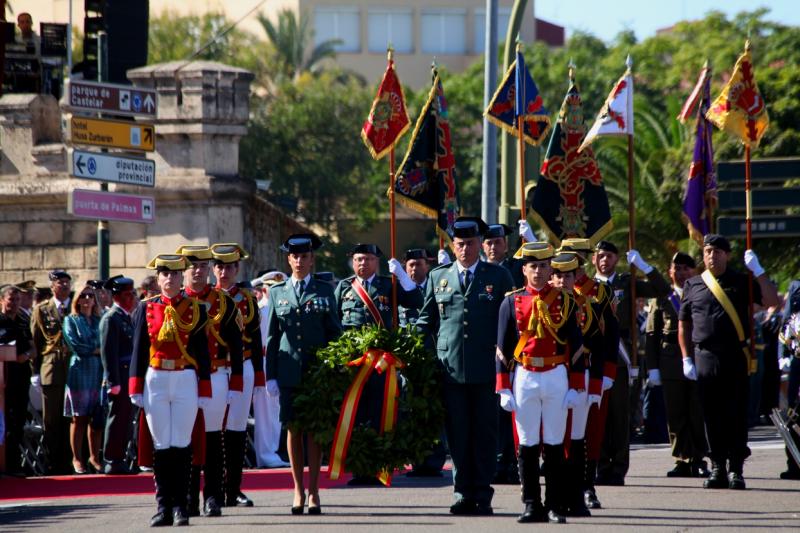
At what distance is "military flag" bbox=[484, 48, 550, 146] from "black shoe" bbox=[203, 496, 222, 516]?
560 cm

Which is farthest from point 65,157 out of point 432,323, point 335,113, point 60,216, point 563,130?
point 335,113

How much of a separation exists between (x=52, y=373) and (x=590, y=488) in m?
6.63

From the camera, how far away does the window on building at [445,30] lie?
278ft

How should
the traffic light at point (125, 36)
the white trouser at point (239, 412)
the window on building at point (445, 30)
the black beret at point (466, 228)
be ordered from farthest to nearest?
the window on building at point (445, 30)
the traffic light at point (125, 36)
the white trouser at point (239, 412)
the black beret at point (466, 228)

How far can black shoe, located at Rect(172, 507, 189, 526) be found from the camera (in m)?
11.3

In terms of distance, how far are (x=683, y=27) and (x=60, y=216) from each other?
41.2 metres

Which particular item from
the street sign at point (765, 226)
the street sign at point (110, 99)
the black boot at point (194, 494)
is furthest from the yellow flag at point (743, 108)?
the street sign at point (110, 99)

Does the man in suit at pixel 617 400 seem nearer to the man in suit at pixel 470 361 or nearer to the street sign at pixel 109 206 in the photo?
the man in suit at pixel 470 361

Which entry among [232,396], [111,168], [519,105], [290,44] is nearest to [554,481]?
[232,396]

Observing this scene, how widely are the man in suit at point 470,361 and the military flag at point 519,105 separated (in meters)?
4.32

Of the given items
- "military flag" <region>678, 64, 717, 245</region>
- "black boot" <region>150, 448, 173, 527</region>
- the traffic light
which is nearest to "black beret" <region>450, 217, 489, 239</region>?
"black boot" <region>150, 448, 173, 527</region>

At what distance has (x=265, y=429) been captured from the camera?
17.0 metres

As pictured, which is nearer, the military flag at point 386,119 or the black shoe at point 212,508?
the black shoe at point 212,508

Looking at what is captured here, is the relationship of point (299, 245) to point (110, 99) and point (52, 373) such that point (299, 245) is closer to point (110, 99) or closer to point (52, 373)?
point (52, 373)
